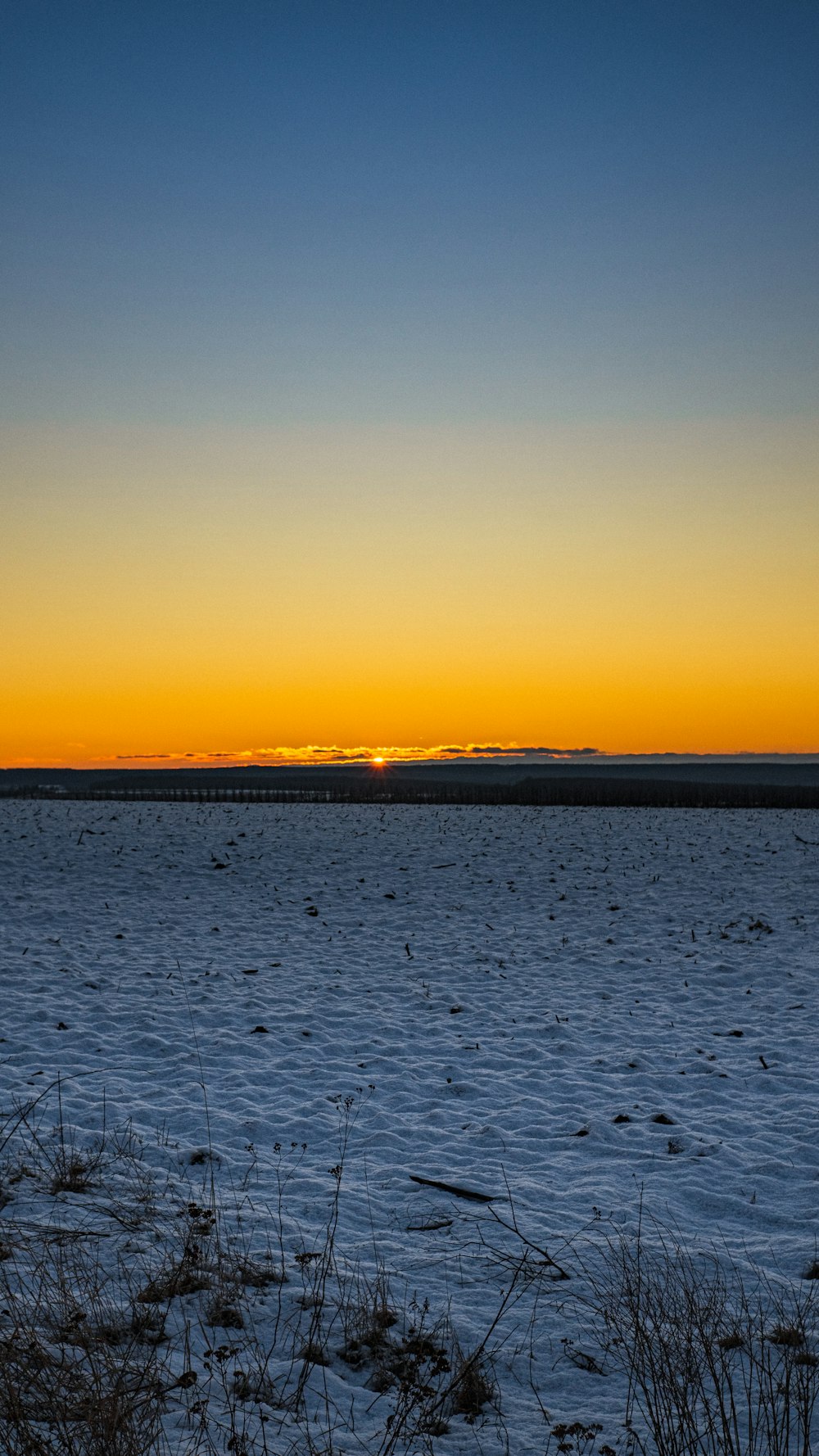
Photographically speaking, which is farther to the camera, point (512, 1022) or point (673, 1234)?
point (512, 1022)

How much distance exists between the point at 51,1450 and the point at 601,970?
39.4ft

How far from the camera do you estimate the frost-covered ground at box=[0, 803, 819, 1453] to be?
6.13m

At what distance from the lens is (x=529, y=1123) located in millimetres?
8664

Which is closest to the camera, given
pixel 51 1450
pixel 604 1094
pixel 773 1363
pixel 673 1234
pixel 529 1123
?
pixel 51 1450

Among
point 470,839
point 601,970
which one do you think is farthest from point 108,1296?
point 470,839

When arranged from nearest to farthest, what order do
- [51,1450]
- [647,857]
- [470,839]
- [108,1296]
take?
[51,1450], [108,1296], [647,857], [470,839]

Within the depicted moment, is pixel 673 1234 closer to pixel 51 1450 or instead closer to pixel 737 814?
pixel 51 1450

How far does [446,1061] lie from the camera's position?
10.4m

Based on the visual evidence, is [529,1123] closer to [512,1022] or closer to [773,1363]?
[512,1022]

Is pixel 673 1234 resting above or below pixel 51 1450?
below

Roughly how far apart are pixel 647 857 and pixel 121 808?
25.6 m

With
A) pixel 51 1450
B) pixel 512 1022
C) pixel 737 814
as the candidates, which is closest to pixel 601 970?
pixel 512 1022

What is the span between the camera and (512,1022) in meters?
11.8

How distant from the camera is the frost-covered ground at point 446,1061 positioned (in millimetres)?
6133
